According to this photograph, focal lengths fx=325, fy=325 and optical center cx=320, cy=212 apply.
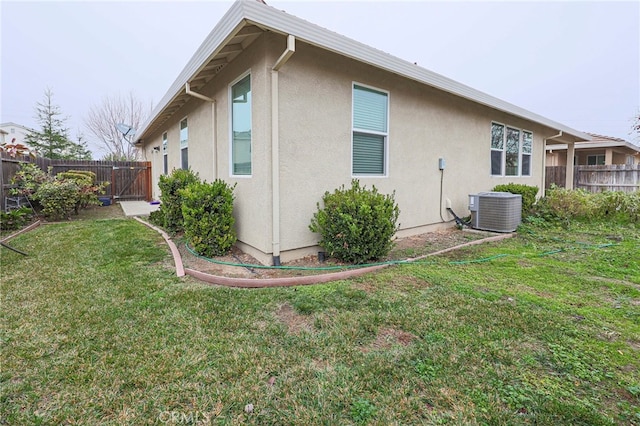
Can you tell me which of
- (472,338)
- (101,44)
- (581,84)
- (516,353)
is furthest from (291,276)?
(581,84)

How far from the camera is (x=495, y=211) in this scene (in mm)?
6602

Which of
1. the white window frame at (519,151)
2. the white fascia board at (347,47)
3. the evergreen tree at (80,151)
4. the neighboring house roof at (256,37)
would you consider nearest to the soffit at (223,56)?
the neighboring house roof at (256,37)

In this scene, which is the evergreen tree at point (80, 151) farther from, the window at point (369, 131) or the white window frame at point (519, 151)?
the white window frame at point (519, 151)

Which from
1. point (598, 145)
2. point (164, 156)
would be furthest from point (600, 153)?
point (164, 156)

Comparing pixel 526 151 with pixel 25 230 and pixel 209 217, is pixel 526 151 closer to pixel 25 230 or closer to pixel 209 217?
pixel 209 217

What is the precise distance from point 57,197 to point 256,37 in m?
6.84

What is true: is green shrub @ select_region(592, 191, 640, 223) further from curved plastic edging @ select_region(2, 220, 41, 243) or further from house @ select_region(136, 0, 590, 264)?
curved plastic edging @ select_region(2, 220, 41, 243)

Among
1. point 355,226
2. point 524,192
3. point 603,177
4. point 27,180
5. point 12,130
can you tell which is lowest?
point 355,226

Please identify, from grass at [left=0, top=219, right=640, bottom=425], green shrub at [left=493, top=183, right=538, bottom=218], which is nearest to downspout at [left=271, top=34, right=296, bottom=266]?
grass at [left=0, top=219, right=640, bottom=425]

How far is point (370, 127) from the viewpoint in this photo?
533cm

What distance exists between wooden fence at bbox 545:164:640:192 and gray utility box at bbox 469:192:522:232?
29.9 ft

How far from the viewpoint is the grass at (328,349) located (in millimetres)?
1715

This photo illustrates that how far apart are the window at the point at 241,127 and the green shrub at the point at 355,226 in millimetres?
1361

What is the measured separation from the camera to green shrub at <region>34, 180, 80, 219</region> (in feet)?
25.2
